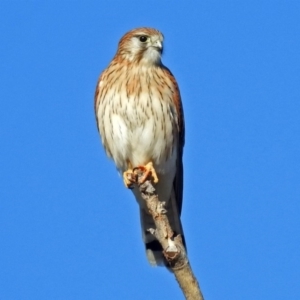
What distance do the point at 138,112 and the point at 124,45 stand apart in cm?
74

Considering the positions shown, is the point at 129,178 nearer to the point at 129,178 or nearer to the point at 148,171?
the point at 129,178

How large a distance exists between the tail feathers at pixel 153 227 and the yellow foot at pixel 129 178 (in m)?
0.35

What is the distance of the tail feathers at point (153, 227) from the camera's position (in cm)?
604

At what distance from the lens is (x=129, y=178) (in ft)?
19.4

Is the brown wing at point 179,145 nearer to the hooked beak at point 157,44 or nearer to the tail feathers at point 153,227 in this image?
the tail feathers at point 153,227

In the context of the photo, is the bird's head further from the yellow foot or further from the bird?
the yellow foot

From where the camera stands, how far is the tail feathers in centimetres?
604

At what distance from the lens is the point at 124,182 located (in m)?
6.09

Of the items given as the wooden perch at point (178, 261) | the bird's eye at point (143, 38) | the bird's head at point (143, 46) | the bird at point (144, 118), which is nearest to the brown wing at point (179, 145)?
the bird at point (144, 118)

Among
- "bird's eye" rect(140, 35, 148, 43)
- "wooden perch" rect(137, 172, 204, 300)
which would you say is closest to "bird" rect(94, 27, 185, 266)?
"bird's eye" rect(140, 35, 148, 43)

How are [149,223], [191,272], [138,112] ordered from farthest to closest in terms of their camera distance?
[149,223] → [138,112] → [191,272]

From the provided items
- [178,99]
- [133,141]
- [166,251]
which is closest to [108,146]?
[133,141]

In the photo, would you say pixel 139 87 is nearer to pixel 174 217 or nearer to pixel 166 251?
pixel 174 217

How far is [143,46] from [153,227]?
1.40 meters
